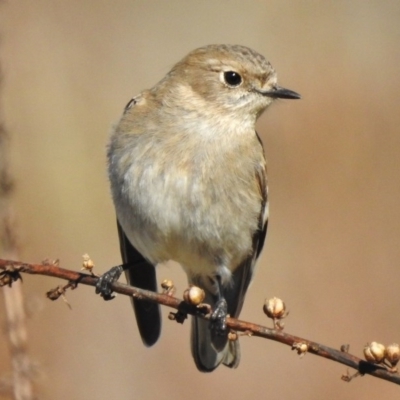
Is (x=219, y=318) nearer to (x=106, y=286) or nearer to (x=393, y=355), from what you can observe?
(x=106, y=286)

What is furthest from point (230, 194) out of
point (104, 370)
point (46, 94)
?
point (46, 94)

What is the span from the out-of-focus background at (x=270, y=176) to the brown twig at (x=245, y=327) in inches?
76.4

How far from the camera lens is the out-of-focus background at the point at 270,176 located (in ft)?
20.6

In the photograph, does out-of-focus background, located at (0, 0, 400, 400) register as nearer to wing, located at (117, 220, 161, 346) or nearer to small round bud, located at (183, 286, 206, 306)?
wing, located at (117, 220, 161, 346)

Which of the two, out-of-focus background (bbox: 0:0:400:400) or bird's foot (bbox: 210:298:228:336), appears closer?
bird's foot (bbox: 210:298:228:336)

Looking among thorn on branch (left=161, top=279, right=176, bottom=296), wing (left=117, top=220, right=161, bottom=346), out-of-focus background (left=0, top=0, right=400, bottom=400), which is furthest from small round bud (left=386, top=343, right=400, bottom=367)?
out-of-focus background (left=0, top=0, right=400, bottom=400)

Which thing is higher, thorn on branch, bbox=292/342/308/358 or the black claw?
the black claw

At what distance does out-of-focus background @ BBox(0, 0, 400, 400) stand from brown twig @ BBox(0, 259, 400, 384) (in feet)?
6.37

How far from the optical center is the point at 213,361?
196 inches

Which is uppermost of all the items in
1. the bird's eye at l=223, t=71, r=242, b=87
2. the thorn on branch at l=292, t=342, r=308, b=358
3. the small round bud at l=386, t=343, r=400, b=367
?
the bird's eye at l=223, t=71, r=242, b=87

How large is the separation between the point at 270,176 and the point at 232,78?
3168 millimetres

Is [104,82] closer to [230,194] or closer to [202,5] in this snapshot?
[202,5]

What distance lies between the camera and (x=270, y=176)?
771 centimetres

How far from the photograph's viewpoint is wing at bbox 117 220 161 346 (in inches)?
186
